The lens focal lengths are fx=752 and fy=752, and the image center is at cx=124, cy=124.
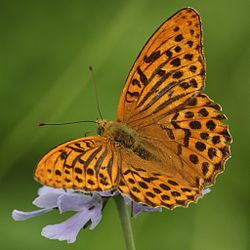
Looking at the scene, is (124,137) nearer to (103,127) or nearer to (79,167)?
(103,127)

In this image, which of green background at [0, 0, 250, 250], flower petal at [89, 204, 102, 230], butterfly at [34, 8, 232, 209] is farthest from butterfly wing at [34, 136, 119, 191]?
green background at [0, 0, 250, 250]

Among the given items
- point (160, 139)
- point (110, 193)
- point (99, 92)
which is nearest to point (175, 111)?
point (160, 139)

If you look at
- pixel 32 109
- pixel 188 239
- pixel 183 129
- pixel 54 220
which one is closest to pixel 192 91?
pixel 183 129

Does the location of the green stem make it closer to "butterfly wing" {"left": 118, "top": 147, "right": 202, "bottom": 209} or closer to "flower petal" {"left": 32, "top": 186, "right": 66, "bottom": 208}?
"butterfly wing" {"left": 118, "top": 147, "right": 202, "bottom": 209}

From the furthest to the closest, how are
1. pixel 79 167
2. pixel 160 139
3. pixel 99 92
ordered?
pixel 99 92, pixel 160 139, pixel 79 167

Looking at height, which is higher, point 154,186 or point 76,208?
point 154,186

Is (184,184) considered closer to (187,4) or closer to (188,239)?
(188,239)
